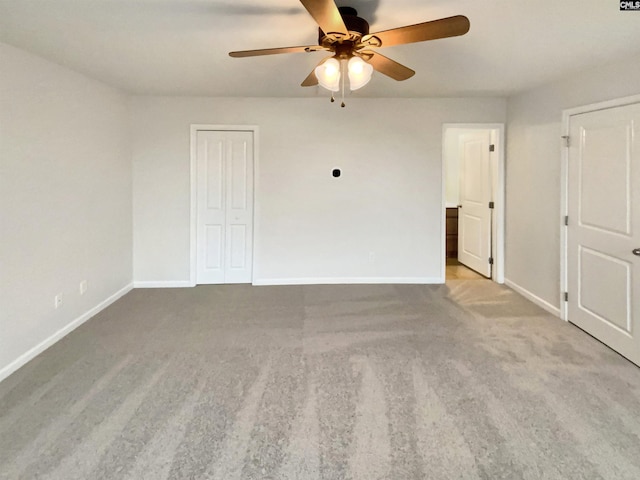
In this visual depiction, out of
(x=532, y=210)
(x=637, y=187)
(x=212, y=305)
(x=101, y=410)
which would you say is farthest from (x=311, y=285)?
(x=637, y=187)

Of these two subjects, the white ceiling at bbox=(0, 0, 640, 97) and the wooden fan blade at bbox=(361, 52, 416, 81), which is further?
the wooden fan blade at bbox=(361, 52, 416, 81)

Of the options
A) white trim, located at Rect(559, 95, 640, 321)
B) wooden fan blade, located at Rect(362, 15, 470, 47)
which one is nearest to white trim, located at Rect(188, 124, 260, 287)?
wooden fan blade, located at Rect(362, 15, 470, 47)

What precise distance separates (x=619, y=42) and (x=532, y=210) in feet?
6.19

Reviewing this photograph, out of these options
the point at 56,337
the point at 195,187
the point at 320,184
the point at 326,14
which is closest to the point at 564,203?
the point at 320,184

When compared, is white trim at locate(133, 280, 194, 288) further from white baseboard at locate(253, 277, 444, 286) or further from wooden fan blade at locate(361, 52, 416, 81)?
wooden fan blade at locate(361, 52, 416, 81)

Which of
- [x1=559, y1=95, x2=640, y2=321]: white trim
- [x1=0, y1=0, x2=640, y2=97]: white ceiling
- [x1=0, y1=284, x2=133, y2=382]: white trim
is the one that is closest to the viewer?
[x1=0, y1=0, x2=640, y2=97]: white ceiling

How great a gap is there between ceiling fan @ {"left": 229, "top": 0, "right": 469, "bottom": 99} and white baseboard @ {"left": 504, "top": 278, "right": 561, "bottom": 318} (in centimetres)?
275

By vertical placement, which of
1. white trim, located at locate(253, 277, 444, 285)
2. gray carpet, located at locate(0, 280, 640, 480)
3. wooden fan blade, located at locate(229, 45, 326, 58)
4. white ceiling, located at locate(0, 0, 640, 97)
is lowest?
gray carpet, located at locate(0, 280, 640, 480)

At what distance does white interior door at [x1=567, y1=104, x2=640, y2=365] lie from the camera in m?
2.89

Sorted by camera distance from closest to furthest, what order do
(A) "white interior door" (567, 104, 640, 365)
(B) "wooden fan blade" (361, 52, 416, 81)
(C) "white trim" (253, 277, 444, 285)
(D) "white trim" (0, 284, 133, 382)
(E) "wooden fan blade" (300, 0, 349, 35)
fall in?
(E) "wooden fan blade" (300, 0, 349, 35), (B) "wooden fan blade" (361, 52, 416, 81), (D) "white trim" (0, 284, 133, 382), (A) "white interior door" (567, 104, 640, 365), (C) "white trim" (253, 277, 444, 285)

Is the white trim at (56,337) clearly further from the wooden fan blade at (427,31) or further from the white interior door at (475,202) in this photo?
the white interior door at (475,202)

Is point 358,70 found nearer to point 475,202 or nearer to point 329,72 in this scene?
point 329,72

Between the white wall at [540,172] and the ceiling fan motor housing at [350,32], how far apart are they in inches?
86.3

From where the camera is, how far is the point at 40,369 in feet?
9.04
